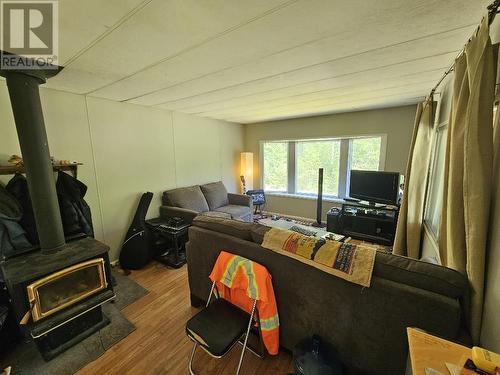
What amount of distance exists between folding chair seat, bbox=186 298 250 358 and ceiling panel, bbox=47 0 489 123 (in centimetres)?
188

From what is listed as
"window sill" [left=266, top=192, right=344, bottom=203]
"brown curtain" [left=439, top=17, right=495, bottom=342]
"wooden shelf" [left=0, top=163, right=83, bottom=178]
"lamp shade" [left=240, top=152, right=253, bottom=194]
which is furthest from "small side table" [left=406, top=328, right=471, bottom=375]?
"lamp shade" [left=240, top=152, right=253, bottom=194]

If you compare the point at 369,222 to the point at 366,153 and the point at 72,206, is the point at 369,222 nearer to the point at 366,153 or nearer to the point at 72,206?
the point at 366,153

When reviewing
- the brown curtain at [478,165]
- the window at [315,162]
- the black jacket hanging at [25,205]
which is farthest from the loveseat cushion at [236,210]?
the brown curtain at [478,165]

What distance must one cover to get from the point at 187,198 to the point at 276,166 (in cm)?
247

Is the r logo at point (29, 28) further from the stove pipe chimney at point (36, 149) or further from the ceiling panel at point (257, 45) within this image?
the stove pipe chimney at point (36, 149)

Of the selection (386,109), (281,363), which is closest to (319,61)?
(281,363)

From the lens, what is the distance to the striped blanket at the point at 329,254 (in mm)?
1197

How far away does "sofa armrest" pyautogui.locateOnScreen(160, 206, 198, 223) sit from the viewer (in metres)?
3.08

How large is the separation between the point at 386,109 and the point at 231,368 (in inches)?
168

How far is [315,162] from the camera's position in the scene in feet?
15.2

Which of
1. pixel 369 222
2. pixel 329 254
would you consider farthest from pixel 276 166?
pixel 329 254

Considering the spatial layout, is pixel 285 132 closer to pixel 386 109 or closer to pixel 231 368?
pixel 386 109

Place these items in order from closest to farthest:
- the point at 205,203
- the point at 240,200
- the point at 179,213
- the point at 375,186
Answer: the point at 179,213
the point at 375,186
the point at 205,203
the point at 240,200

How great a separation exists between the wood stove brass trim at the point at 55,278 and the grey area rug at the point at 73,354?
356 mm
